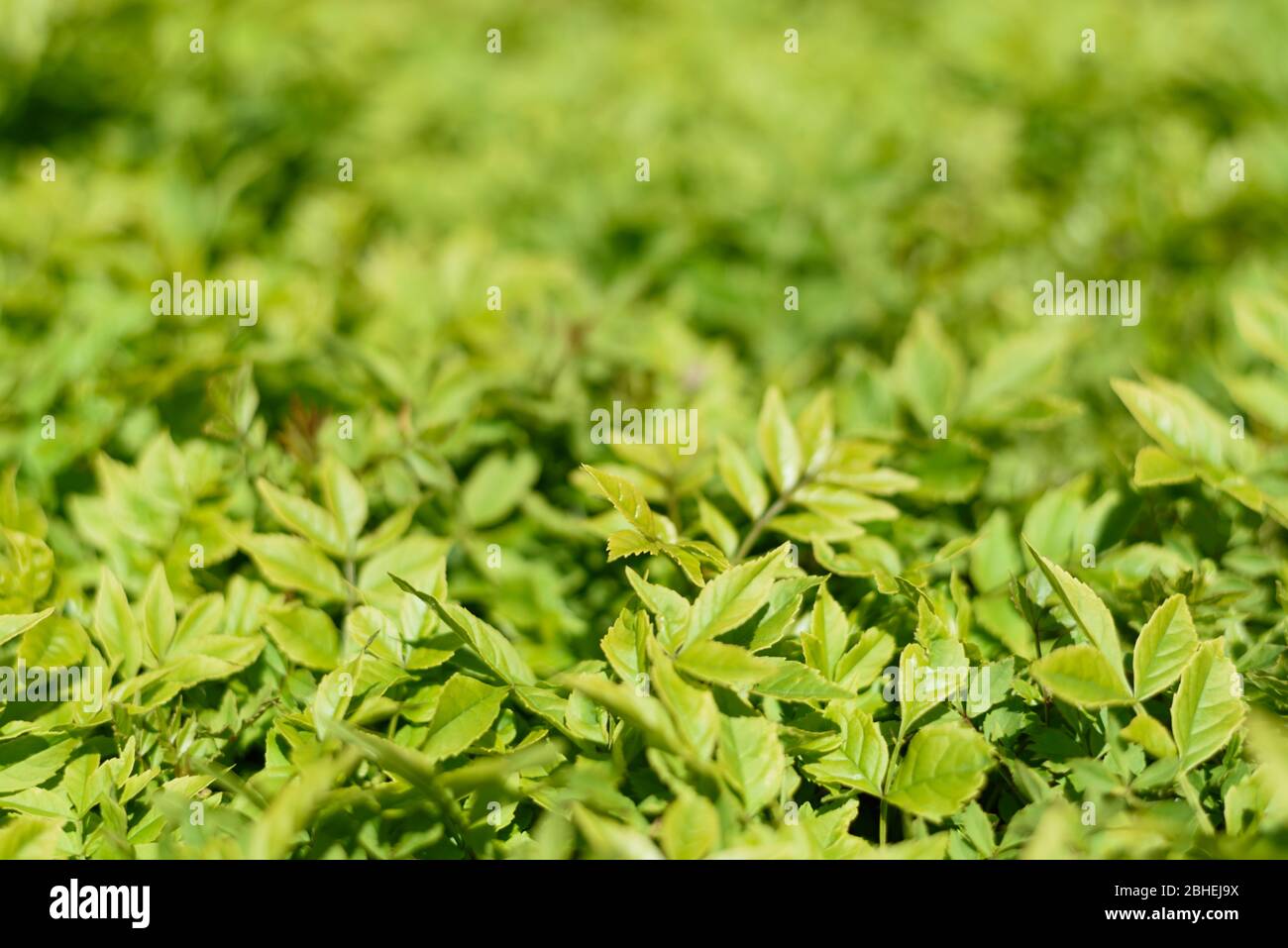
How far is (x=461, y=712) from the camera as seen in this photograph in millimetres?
1376

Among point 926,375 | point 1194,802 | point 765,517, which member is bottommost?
point 1194,802

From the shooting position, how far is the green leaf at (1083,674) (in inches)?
51.0

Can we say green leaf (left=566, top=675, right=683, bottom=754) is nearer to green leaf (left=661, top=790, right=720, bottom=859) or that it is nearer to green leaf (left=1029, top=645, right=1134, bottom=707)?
green leaf (left=661, top=790, right=720, bottom=859)

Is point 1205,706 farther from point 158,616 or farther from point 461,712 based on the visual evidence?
point 158,616

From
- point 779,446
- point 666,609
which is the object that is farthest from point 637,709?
point 779,446

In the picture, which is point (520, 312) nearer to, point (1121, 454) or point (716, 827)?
point (1121, 454)

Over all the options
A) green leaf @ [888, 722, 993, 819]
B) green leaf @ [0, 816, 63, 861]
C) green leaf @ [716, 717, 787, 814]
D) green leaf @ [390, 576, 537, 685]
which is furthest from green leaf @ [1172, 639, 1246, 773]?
green leaf @ [0, 816, 63, 861]

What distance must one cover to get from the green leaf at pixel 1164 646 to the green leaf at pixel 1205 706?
0.05ft

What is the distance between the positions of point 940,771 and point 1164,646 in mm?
352

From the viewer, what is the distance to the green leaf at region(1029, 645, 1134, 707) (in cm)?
129

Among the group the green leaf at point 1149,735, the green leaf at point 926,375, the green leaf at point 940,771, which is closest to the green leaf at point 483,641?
the green leaf at point 940,771

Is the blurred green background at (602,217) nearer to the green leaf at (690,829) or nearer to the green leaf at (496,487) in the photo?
the green leaf at (496,487)

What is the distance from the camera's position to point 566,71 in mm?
3535
